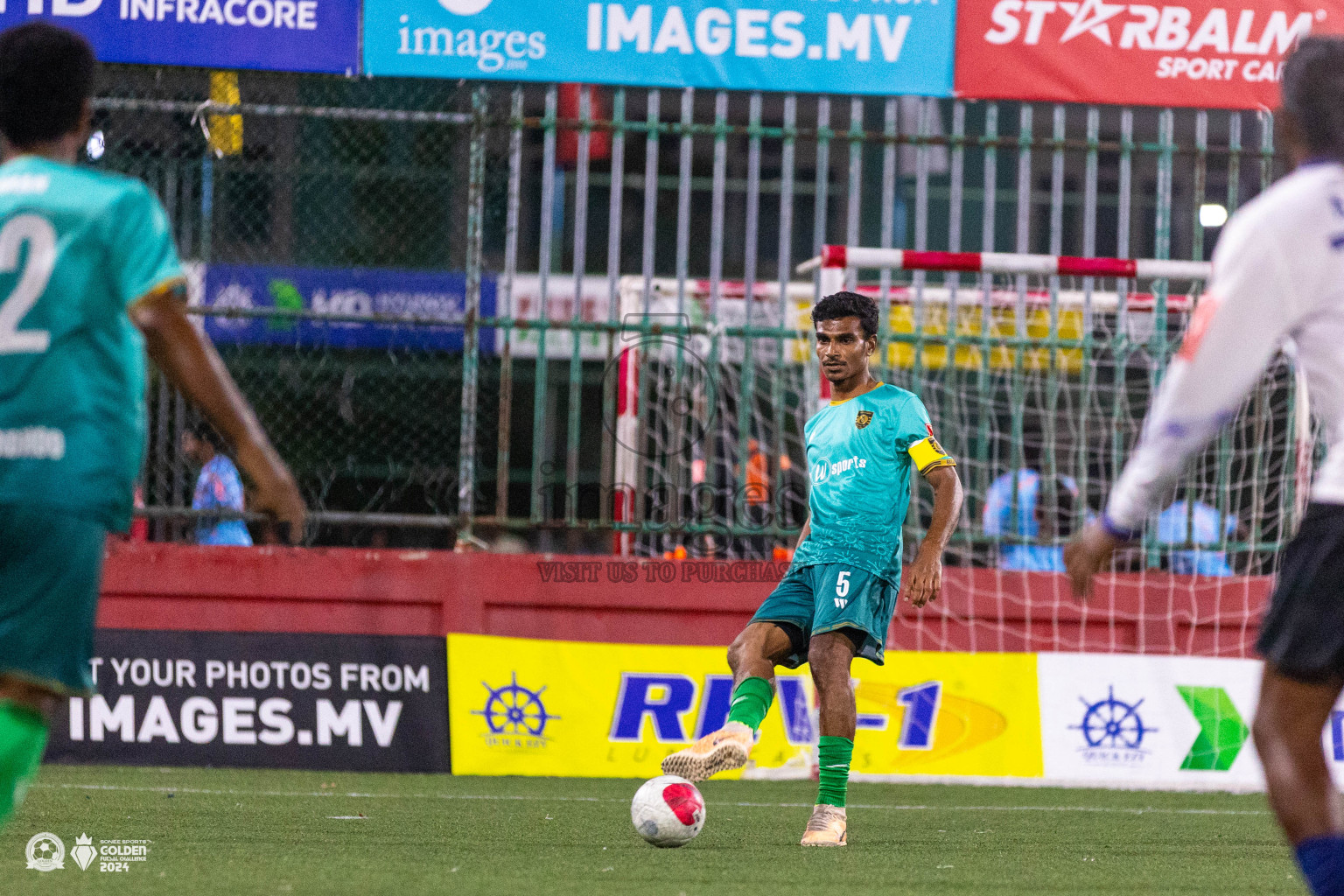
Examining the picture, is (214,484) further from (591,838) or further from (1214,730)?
(1214,730)

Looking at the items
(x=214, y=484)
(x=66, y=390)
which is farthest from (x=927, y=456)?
(x=214, y=484)

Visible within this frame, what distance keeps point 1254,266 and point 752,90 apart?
7850 millimetres

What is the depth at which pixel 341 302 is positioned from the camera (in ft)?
59.5

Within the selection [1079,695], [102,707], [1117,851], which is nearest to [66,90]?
[1117,851]

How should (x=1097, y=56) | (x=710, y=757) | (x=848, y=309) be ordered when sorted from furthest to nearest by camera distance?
1. (x=1097, y=56)
2. (x=848, y=309)
3. (x=710, y=757)

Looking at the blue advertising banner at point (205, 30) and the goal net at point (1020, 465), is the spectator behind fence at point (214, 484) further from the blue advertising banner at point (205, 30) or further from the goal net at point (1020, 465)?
the goal net at point (1020, 465)

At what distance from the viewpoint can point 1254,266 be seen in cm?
327

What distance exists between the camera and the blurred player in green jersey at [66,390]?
10.8 ft

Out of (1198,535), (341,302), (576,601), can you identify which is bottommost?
(576,601)

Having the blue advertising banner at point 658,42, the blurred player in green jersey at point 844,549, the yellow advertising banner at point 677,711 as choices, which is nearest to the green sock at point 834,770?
the blurred player in green jersey at point 844,549

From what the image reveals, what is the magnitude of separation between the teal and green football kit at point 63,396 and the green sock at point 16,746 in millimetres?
86

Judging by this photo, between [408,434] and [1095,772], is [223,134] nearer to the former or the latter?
[408,434]

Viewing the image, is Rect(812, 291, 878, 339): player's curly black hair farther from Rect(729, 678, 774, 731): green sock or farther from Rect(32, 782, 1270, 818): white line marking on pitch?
Rect(32, 782, 1270, 818): white line marking on pitch

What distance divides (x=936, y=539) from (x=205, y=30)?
638 cm
